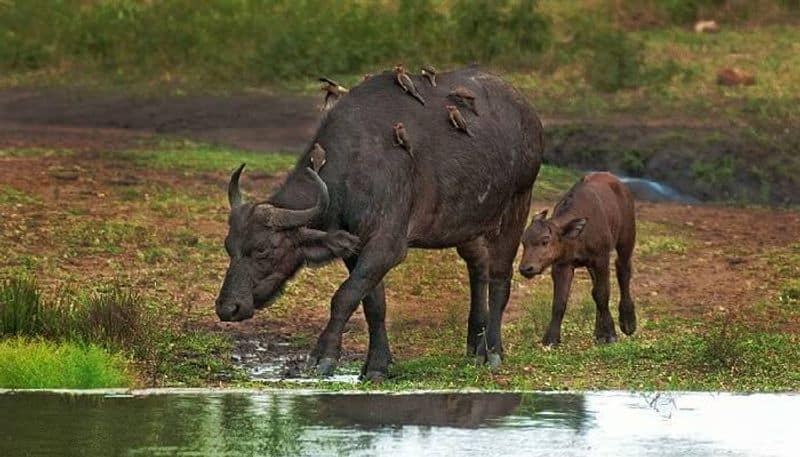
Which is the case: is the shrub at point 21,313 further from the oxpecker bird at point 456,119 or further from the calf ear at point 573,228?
the calf ear at point 573,228

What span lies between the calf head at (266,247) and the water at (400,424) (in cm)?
78

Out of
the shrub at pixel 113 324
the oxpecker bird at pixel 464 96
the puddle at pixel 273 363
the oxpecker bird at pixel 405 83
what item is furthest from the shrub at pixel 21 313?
the oxpecker bird at pixel 464 96

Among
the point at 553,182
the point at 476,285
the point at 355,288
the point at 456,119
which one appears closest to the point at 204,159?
the point at 553,182

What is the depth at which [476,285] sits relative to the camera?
12852 millimetres

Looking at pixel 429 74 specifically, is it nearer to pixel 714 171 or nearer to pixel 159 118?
pixel 714 171

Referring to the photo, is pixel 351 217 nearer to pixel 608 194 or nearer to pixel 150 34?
pixel 608 194

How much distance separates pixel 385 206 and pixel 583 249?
11.6 feet

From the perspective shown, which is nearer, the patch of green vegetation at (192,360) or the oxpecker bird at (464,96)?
the patch of green vegetation at (192,360)

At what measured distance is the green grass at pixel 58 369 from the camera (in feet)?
35.3

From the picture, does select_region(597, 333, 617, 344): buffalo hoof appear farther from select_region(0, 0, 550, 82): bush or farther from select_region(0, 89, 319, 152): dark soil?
select_region(0, 0, 550, 82): bush

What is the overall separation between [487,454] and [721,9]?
23733mm

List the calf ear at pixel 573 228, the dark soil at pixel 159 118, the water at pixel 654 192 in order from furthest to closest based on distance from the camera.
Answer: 1. the dark soil at pixel 159 118
2. the water at pixel 654 192
3. the calf ear at pixel 573 228

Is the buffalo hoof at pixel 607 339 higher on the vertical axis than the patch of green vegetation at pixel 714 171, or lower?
higher

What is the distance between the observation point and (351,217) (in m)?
11.4
